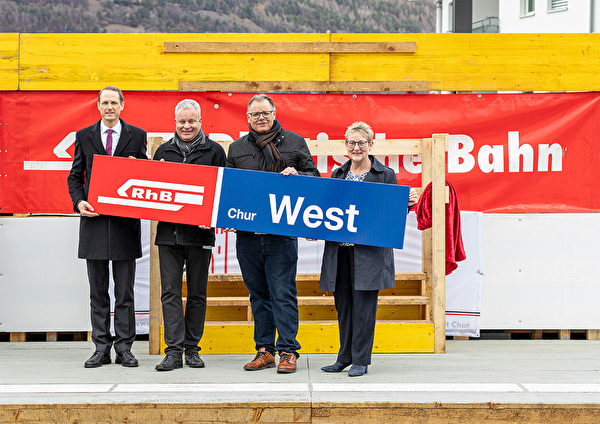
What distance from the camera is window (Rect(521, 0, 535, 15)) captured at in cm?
3725

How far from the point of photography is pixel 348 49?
6996 mm

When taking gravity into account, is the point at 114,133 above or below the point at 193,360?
above

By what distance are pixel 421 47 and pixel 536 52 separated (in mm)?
1110

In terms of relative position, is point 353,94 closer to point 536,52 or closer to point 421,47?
point 421,47

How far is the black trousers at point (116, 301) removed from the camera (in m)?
5.55

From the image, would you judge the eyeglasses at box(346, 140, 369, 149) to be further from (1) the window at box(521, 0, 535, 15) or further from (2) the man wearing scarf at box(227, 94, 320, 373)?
(1) the window at box(521, 0, 535, 15)

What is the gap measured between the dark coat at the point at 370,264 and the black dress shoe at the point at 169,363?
4.01ft

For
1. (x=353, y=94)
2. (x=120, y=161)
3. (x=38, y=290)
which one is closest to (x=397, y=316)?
(x=353, y=94)

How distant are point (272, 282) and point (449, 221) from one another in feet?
5.78

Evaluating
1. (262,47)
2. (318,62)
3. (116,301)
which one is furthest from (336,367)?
(262,47)

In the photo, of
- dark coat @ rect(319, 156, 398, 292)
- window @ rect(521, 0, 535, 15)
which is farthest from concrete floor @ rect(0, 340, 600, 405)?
window @ rect(521, 0, 535, 15)

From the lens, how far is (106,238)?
547 centimetres

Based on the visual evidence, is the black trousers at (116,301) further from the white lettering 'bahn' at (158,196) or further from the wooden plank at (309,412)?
the wooden plank at (309,412)

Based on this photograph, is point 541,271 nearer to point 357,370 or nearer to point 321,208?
point 357,370
